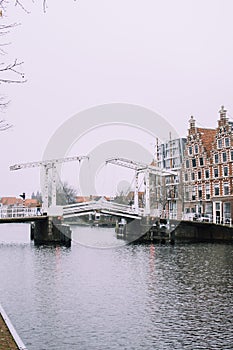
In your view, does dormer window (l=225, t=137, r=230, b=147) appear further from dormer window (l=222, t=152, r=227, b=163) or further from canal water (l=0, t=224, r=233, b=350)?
canal water (l=0, t=224, r=233, b=350)

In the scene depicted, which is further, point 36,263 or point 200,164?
point 200,164

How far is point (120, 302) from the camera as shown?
12930mm

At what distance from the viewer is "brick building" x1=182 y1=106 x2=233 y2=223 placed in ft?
132

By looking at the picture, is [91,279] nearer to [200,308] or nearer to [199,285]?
[199,285]

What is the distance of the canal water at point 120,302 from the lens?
9508 mm

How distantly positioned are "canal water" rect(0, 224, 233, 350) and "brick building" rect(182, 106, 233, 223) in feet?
61.3

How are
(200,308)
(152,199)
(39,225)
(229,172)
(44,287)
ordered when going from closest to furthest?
(200,308) → (44,287) → (39,225) → (229,172) → (152,199)

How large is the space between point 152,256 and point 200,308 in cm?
1314

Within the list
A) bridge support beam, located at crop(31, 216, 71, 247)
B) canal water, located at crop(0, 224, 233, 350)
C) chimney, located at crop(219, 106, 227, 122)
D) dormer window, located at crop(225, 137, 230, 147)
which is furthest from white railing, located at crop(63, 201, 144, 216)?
canal water, located at crop(0, 224, 233, 350)

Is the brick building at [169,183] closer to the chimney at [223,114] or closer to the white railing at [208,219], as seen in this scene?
the white railing at [208,219]

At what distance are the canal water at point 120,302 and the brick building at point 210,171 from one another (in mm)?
18695

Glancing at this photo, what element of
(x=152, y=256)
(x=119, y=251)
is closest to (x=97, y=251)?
(x=119, y=251)

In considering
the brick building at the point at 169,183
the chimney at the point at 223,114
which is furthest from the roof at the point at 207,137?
the brick building at the point at 169,183

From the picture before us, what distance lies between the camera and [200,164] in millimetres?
44688
